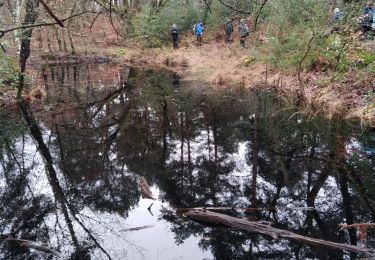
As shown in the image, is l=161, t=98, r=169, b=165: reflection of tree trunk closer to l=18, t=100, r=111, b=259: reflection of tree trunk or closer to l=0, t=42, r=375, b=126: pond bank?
l=18, t=100, r=111, b=259: reflection of tree trunk

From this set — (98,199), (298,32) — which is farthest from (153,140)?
(298,32)

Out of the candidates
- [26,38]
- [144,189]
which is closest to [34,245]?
[144,189]

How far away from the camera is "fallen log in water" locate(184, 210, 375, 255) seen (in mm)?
4936

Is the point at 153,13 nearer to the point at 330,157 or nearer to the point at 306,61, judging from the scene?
the point at 306,61

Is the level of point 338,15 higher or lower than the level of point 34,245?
higher

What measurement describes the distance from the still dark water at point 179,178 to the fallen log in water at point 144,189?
0.44 feet

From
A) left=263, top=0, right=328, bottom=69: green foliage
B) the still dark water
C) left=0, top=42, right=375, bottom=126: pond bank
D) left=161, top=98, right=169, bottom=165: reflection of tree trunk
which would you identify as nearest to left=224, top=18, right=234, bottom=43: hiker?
left=0, top=42, right=375, bottom=126: pond bank

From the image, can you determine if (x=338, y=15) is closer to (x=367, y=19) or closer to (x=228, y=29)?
(x=367, y=19)

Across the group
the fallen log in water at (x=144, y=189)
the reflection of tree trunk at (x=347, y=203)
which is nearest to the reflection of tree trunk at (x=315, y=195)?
the reflection of tree trunk at (x=347, y=203)

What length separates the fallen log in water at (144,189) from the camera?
22.5 feet

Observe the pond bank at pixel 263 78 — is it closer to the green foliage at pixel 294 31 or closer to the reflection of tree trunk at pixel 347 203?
the green foliage at pixel 294 31

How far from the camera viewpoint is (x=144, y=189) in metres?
7.03

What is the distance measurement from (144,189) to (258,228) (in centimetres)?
245

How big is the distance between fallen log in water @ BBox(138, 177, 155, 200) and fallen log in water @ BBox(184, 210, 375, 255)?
1.07 metres
